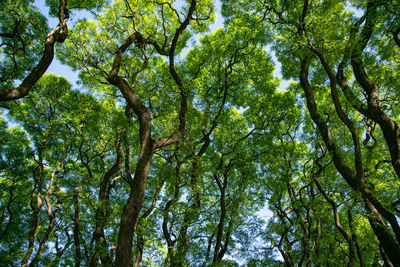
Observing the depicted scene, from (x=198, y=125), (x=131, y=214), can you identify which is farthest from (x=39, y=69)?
(x=198, y=125)

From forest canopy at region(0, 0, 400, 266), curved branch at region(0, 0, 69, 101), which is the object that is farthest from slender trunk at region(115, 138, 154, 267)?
curved branch at region(0, 0, 69, 101)

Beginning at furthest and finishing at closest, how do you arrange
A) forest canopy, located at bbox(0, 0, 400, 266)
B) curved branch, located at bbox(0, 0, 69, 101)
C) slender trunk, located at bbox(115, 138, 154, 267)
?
forest canopy, located at bbox(0, 0, 400, 266) < curved branch, located at bbox(0, 0, 69, 101) < slender trunk, located at bbox(115, 138, 154, 267)

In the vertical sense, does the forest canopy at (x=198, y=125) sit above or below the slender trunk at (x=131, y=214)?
above

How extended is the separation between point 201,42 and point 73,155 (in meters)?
9.16

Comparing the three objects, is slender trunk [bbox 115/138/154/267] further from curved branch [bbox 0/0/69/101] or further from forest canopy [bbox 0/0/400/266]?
curved branch [bbox 0/0/69/101]

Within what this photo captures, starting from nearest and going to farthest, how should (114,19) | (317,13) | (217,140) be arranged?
(317,13) → (114,19) → (217,140)

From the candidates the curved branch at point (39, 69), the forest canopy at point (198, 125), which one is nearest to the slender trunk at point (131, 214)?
the forest canopy at point (198, 125)

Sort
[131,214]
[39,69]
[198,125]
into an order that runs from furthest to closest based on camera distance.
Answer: [198,125] < [39,69] < [131,214]

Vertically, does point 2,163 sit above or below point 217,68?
below

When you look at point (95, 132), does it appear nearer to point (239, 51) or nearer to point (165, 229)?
point (165, 229)

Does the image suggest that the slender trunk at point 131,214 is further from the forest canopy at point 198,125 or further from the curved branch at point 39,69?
the curved branch at point 39,69

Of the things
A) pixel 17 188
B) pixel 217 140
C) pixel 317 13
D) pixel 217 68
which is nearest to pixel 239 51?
pixel 217 68

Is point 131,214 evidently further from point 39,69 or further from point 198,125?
point 198,125

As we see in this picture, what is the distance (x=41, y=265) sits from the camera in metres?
11.9
